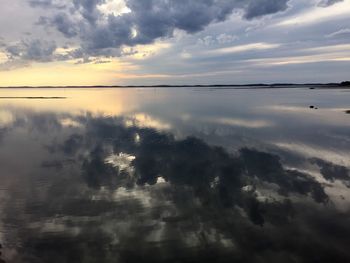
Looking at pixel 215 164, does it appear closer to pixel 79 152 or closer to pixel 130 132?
pixel 79 152

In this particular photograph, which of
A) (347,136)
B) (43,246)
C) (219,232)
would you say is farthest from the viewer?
(347,136)

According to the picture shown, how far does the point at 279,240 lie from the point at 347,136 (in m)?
28.8

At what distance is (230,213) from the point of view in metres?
16.7

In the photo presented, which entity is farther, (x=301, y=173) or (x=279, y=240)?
(x=301, y=173)

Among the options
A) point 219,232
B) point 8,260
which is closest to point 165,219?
point 219,232

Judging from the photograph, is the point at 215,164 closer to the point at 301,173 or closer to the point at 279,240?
the point at 301,173

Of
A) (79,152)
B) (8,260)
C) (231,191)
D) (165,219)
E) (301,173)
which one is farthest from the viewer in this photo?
(79,152)

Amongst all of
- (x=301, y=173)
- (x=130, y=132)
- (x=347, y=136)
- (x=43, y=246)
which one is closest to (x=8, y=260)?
(x=43, y=246)

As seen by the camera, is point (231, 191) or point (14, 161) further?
point (14, 161)

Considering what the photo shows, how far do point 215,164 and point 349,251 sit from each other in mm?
13933

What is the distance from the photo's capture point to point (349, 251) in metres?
12.7

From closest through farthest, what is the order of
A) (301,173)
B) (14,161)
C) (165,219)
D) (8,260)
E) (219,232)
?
1. (8,260)
2. (219,232)
3. (165,219)
4. (301,173)
5. (14,161)

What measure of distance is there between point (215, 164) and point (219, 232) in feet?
38.3

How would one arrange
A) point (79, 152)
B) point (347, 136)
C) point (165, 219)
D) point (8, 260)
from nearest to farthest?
1. point (8, 260)
2. point (165, 219)
3. point (79, 152)
4. point (347, 136)
